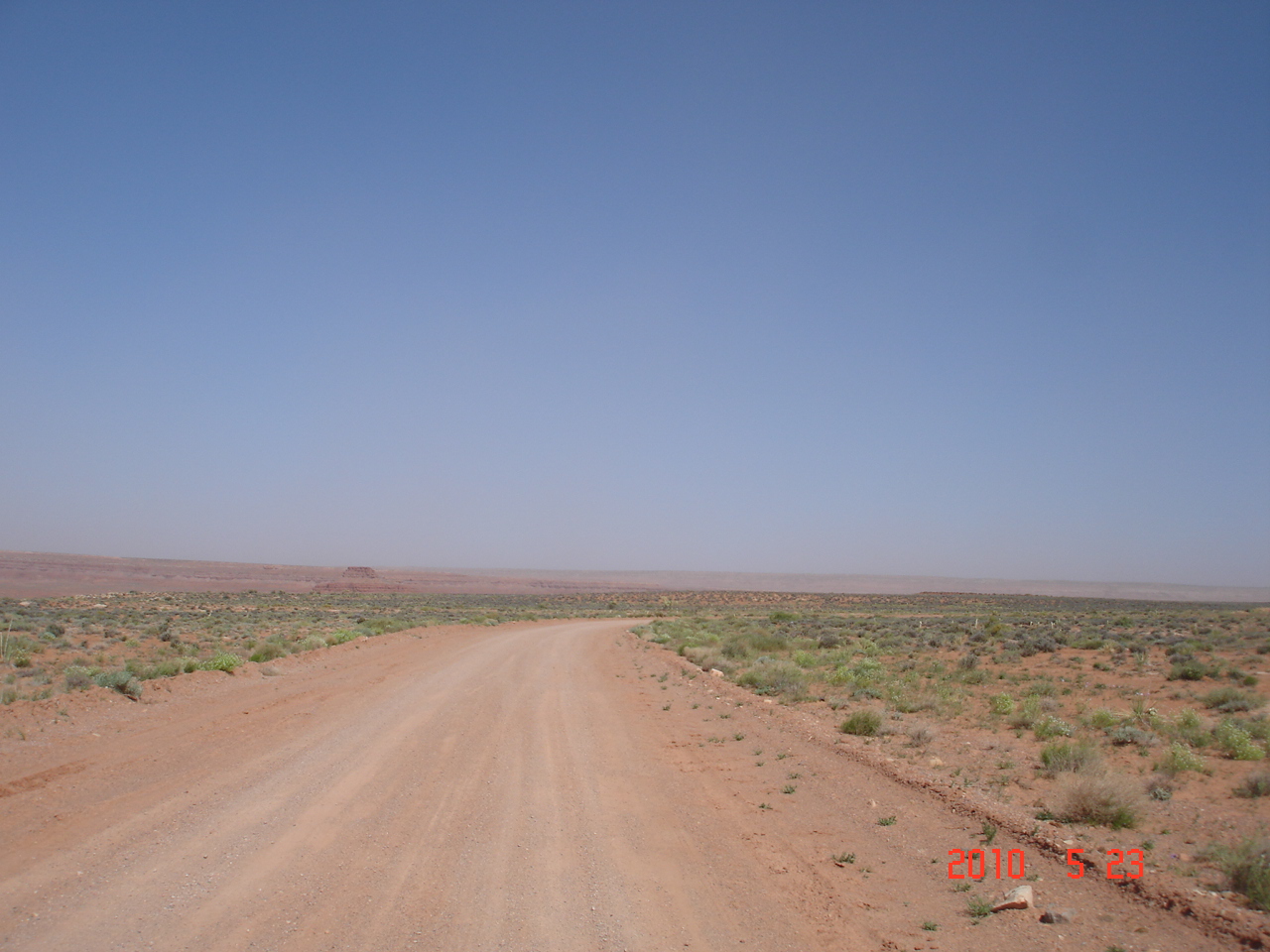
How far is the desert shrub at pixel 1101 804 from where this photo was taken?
7656 mm

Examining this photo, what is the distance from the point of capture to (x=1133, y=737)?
11.7m

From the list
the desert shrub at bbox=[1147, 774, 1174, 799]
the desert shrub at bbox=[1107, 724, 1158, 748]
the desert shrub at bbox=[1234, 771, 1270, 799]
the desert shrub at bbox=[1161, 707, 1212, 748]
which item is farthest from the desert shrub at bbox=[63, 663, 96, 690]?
the desert shrub at bbox=[1161, 707, 1212, 748]

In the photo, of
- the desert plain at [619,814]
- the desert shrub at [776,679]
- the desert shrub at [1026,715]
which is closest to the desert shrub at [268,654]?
the desert plain at [619,814]

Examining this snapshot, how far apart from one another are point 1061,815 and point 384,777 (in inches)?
309

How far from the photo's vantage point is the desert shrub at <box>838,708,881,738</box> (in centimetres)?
1235

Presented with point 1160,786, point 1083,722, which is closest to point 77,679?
point 1160,786

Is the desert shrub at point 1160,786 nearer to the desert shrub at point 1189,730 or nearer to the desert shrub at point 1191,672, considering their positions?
the desert shrub at point 1189,730

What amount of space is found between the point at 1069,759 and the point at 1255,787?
1.95 metres

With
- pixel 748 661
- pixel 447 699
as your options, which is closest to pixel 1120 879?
pixel 447 699

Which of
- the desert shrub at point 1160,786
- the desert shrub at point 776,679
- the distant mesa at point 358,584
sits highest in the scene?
the desert shrub at point 1160,786

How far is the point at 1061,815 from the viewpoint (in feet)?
25.9

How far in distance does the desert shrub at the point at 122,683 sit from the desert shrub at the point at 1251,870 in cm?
1608

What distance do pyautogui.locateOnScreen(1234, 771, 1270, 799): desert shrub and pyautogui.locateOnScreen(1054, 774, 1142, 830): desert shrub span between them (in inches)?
80.8
